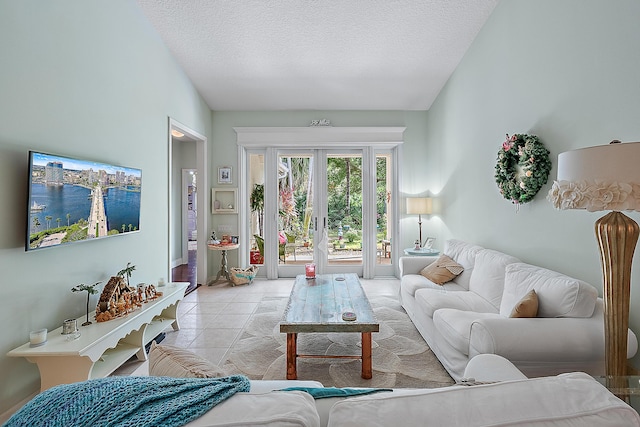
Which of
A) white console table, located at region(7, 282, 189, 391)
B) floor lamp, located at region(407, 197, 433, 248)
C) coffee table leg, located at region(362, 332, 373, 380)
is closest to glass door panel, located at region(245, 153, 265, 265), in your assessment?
floor lamp, located at region(407, 197, 433, 248)

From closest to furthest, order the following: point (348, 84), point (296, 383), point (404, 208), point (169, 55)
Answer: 1. point (296, 383)
2. point (169, 55)
3. point (348, 84)
4. point (404, 208)

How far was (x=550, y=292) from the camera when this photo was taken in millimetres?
2102

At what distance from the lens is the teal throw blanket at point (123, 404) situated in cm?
65

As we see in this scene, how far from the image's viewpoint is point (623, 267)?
1.57 metres

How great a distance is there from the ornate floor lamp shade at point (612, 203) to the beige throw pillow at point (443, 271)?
1.87m

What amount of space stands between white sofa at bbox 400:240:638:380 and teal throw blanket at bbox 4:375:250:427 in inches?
67.3

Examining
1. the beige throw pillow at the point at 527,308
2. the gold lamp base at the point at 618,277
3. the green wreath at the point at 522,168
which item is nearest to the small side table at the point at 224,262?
the green wreath at the point at 522,168

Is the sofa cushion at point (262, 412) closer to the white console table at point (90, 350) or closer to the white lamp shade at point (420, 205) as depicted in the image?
the white console table at point (90, 350)

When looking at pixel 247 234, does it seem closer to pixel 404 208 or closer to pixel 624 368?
pixel 404 208

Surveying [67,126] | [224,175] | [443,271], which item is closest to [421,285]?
[443,271]

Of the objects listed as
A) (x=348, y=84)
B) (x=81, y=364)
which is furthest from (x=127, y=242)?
(x=348, y=84)

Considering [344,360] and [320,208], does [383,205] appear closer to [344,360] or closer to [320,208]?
[320,208]

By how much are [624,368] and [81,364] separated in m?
3.00

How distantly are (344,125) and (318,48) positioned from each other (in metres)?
1.64
